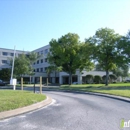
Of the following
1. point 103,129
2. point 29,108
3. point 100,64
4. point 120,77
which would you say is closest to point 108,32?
point 100,64

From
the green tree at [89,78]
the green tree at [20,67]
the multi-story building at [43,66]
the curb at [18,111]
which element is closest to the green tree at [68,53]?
the green tree at [20,67]

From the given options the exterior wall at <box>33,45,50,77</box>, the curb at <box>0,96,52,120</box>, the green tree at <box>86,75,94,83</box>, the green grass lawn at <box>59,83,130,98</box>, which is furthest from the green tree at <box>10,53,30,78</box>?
the curb at <box>0,96,52,120</box>

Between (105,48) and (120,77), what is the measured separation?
119 ft

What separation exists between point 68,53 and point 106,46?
7.60m

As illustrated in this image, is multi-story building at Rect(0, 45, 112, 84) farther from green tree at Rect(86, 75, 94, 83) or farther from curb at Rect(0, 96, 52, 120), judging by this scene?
curb at Rect(0, 96, 52, 120)

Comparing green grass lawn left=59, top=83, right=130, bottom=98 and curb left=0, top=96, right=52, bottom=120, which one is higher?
green grass lawn left=59, top=83, right=130, bottom=98

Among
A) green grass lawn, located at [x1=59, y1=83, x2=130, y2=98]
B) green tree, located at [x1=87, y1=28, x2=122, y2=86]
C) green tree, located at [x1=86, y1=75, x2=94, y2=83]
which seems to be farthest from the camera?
green tree, located at [x1=86, y1=75, x2=94, y2=83]

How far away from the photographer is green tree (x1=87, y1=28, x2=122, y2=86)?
31859mm

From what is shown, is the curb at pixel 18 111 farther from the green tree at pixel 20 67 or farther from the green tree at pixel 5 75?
the green tree at pixel 5 75

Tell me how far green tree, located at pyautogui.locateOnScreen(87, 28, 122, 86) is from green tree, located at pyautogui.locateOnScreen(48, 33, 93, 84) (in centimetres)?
393

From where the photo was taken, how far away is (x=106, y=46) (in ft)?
105

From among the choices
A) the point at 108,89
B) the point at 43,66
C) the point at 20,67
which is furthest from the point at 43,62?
the point at 108,89

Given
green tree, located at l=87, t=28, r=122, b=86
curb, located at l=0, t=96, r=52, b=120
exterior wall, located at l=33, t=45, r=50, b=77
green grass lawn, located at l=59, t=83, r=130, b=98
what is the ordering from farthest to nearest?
exterior wall, located at l=33, t=45, r=50, b=77 → green tree, located at l=87, t=28, r=122, b=86 → green grass lawn, located at l=59, t=83, r=130, b=98 → curb, located at l=0, t=96, r=52, b=120

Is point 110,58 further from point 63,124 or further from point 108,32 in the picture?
point 63,124
